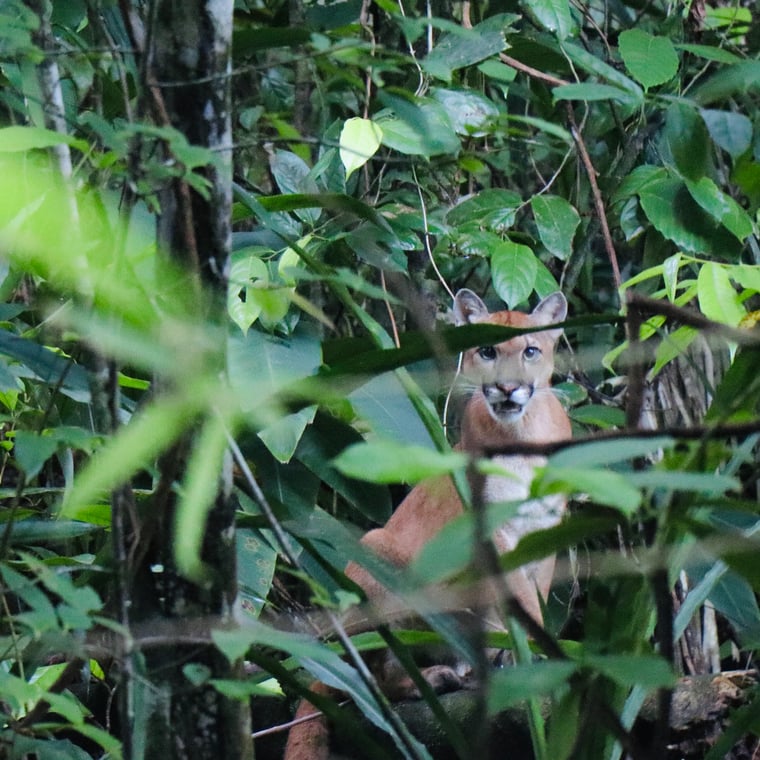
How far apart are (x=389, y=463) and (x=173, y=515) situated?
2.25 ft

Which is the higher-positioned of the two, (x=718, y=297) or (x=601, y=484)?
(x=601, y=484)

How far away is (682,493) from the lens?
1.12 metres

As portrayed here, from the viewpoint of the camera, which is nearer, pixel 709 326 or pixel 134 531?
pixel 709 326

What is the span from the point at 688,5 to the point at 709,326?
296 centimetres

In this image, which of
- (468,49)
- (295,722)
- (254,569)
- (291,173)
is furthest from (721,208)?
(295,722)

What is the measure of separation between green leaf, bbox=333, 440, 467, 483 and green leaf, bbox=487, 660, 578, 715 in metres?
0.22

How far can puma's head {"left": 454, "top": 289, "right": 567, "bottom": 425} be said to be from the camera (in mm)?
3980

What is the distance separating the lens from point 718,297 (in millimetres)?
2365

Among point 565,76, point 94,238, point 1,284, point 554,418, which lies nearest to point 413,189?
point 565,76

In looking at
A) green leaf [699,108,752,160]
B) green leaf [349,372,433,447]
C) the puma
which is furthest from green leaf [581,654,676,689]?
the puma

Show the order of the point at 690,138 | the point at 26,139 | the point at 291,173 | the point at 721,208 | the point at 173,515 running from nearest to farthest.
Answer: the point at 26,139 < the point at 173,515 < the point at 690,138 < the point at 721,208 < the point at 291,173

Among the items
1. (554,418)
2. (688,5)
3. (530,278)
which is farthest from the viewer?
(554,418)

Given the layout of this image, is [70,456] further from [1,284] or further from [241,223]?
[241,223]

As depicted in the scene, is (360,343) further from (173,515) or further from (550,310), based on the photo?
(550,310)
